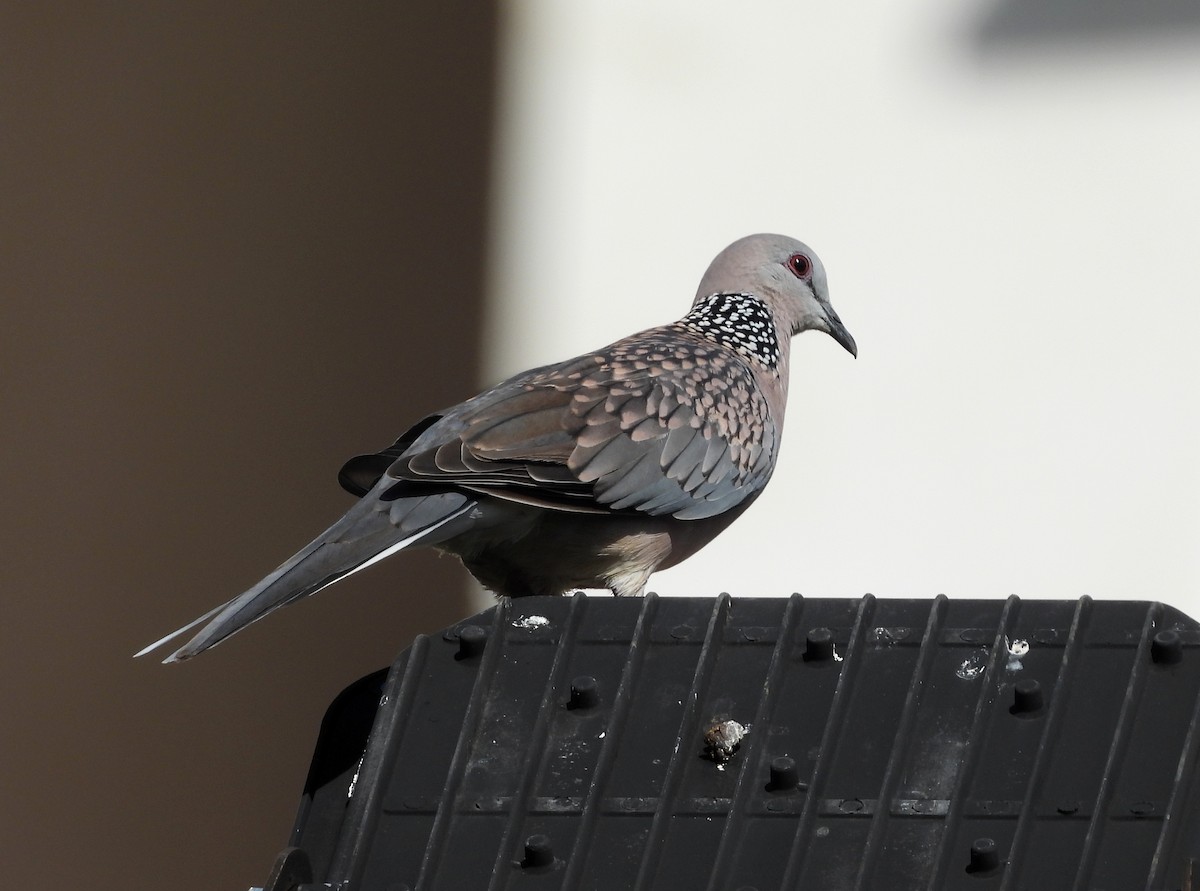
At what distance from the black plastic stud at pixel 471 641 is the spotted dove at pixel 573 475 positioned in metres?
0.58

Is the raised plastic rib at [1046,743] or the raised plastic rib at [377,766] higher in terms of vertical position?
the raised plastic rib at [1046,743]

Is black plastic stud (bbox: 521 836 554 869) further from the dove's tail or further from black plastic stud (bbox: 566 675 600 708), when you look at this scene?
the dove's tail

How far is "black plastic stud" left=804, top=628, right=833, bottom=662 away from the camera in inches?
83.2

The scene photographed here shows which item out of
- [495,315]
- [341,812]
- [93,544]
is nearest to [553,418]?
[341,812]

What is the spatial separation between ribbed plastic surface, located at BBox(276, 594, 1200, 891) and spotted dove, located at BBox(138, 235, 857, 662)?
0.65m

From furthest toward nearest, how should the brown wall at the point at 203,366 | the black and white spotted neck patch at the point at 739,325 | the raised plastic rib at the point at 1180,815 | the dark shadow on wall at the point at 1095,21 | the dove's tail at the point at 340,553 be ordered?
1. the dark shadow on wall at the point at 1095,21
2. the brown wall at the point at 203,366
3. the black and white spotted neck patch at the point at 739,325
4. the dove's tail at the point at 340,553
5. the raised plastic rib at the point at 1180,815

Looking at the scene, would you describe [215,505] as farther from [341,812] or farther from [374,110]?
[341,812]

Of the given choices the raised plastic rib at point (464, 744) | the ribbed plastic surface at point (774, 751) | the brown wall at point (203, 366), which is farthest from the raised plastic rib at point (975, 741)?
Result: the brown wall at point (203, 366)

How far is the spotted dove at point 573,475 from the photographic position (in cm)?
303

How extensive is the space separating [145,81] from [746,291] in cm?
303

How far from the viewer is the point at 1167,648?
6.66ft

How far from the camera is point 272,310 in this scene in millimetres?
6551

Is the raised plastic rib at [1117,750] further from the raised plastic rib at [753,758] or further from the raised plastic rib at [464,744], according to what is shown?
the raised plastic rib at [464,744]

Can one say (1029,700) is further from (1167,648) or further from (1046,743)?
(1167,648)
